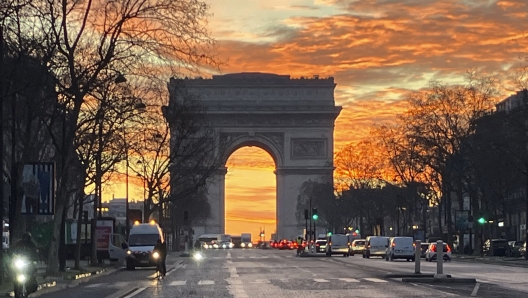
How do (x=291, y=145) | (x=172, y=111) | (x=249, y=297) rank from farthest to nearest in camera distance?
(x=291, y=145), (x=172, y=111), (x=249, y=297)

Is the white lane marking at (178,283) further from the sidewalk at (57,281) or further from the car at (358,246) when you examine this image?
the car at (358,246)

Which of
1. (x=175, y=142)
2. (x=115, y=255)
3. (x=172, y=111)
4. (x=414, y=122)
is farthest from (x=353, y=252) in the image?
(x=115, y=255)

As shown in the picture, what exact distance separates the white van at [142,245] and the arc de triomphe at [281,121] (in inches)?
3040

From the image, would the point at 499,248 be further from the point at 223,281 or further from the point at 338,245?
the point at 223,281

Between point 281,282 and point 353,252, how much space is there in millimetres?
61277

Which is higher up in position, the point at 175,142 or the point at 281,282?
the point at 175,142

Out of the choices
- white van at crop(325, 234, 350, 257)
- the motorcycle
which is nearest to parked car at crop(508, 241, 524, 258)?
white van at crop(325, 234, 350, 257)

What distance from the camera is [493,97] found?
89.7 meters

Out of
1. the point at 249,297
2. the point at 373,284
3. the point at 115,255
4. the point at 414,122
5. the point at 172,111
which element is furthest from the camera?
the point at 414,122

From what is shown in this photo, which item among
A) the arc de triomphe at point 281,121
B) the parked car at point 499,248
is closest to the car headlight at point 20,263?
the parked car at point 499,248

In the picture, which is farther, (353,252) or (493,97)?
(353,252)

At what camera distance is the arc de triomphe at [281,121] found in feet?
451

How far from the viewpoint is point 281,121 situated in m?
140

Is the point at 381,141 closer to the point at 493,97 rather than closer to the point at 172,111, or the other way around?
the point at 493,97
